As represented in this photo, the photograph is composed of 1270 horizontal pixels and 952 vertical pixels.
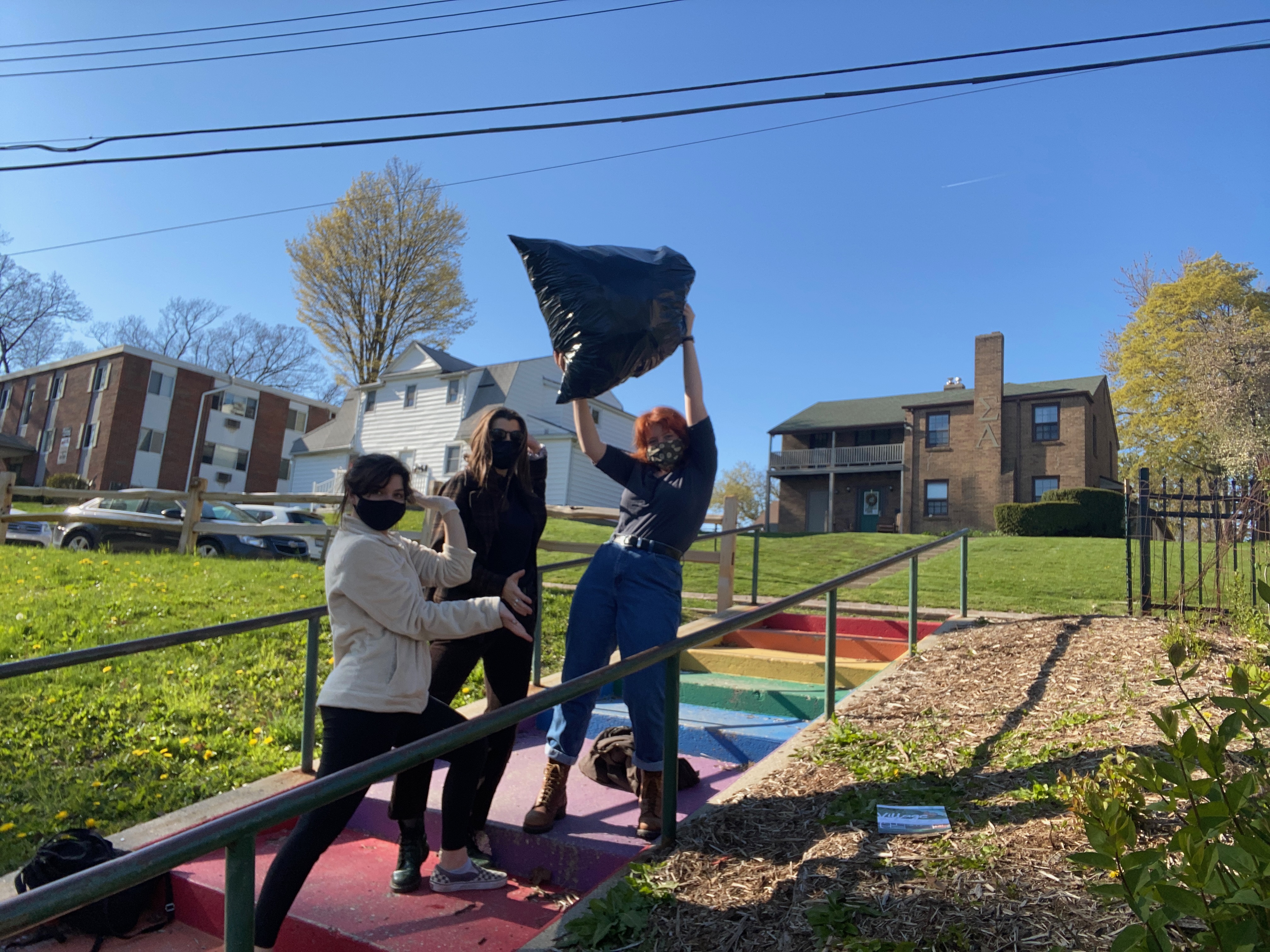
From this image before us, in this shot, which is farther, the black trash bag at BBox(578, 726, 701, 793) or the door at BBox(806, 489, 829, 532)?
the door at BBox(806, 489, 829, 532)

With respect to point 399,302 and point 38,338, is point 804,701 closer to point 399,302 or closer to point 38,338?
point 399,302

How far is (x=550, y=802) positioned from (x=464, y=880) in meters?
0.44

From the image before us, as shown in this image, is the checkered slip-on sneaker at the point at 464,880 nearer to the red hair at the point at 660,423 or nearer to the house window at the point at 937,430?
the red hair at the point at 660,423

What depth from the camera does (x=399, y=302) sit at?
3033 centimetres

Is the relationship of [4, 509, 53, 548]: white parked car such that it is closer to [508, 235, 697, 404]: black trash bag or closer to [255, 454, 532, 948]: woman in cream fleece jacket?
[508, 235, 697, 404]: black trash bag

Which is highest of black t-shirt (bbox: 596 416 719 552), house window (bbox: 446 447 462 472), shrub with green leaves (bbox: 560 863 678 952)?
house window (bbox: 446 447 462 472)

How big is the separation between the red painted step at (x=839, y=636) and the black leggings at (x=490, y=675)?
10.2ft

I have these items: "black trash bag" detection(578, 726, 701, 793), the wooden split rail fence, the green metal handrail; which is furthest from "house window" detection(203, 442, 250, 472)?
the green metal handrail

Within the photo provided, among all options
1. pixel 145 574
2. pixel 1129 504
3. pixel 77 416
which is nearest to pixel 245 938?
pixel 1129 504

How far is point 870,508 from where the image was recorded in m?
33.4

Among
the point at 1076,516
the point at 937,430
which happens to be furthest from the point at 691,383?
the point at 937,430

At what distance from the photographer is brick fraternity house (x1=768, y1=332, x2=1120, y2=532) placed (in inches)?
1134

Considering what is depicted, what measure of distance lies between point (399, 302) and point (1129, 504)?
90.0 ft

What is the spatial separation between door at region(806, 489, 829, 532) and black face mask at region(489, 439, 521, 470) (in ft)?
105
